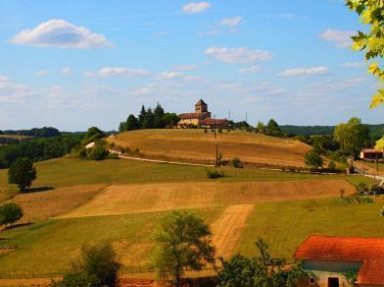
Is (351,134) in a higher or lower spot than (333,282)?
higher

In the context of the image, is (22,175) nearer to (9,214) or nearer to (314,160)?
(9,214)

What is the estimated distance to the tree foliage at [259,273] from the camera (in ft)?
129

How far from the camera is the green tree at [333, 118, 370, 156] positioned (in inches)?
6004

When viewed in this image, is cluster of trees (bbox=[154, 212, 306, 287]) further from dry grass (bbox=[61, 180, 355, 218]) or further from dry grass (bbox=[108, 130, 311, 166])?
dry grass (bbox=[108, 130, 311, 166])

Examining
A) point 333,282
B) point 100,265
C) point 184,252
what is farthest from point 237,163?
point 333,282

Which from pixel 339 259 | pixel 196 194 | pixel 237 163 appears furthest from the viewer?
pixel 237 163

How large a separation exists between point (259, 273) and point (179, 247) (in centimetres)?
993

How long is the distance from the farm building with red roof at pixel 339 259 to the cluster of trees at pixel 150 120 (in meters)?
144

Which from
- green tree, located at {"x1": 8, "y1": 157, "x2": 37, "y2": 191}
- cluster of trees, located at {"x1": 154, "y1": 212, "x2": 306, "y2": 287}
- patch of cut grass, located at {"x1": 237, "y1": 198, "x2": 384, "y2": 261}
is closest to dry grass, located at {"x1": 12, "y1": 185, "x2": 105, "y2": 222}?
green tree, located at {"x1": 8, "y1": 157, "x2": 37, "y2": 191}

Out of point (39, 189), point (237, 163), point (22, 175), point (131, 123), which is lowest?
point (39, 189)

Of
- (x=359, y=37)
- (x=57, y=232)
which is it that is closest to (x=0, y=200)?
(x=57, y=232)

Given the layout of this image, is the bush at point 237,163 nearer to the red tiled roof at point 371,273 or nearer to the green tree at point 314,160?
the green tree at point 314,160

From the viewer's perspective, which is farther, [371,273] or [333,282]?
[333,282]

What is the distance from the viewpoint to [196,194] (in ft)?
295
